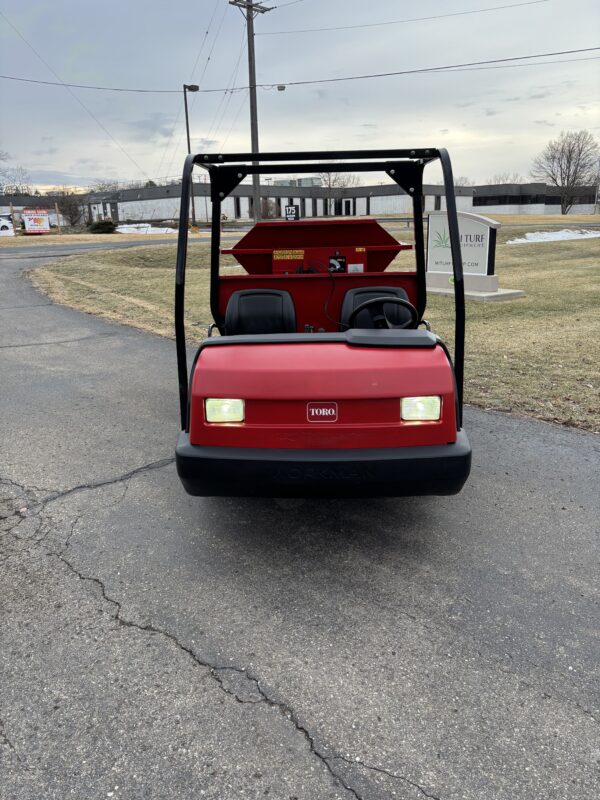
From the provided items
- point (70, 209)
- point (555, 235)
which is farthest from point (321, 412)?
point (70, 209)

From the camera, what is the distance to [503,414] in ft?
17.0

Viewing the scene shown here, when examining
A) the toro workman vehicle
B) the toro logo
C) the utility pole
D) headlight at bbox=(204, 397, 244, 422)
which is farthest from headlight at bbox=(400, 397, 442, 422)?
the utility pole

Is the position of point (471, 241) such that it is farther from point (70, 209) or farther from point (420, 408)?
point (70, 209)

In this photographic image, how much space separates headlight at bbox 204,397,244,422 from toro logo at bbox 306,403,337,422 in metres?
0.32

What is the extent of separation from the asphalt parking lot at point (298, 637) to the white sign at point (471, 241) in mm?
9064

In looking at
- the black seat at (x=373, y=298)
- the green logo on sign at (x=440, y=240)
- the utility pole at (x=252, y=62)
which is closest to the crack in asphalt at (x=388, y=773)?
the black seat at (x=373, y=298)

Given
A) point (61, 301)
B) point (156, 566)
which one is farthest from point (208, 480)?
point (61, 301)

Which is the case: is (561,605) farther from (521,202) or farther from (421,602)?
(521,202)

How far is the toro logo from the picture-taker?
278 cm

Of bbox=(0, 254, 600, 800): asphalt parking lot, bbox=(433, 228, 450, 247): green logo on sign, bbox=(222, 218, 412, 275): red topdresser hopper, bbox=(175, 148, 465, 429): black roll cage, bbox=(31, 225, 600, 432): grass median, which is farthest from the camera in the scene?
bbox=(433, 228, 450, 247): green logo on sign

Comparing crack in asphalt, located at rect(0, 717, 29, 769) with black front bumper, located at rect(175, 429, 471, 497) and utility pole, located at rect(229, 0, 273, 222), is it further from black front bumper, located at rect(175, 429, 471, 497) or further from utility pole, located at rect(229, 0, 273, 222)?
utility pole, located at rect(229, 0, 273, 222)

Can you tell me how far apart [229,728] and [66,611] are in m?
1.04

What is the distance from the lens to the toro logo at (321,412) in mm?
2781

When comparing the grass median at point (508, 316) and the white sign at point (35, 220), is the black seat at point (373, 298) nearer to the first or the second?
the grass median at point (508, 316)
